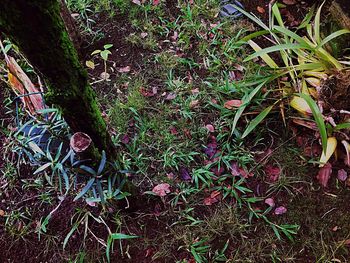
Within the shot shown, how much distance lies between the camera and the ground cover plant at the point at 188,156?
7.30ft

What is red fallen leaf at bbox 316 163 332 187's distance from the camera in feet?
8.07

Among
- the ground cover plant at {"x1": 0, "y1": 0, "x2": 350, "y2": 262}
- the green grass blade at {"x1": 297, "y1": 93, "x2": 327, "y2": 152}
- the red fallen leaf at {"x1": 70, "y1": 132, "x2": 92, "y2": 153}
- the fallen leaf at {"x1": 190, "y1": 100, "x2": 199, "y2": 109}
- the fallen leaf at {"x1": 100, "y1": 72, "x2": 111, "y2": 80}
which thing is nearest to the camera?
the red fallen leaf at {"x1": 70, "y1": 132, "x2": 92, "y2": 153}

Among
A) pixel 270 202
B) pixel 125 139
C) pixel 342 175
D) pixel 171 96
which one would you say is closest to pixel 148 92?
pixel 171 96

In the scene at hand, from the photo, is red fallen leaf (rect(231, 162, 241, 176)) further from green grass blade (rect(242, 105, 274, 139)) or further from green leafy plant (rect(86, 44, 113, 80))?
green leafy plant (rect(86, 44, 113, 80))

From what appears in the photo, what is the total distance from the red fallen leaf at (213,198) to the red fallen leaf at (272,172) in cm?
34

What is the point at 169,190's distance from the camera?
7.87ft

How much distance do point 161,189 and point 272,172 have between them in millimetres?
686

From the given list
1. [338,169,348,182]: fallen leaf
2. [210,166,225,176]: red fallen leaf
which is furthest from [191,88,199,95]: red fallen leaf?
[338,169,348,182]: fallen leaf

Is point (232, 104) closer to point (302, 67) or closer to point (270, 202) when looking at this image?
point (302, 67)

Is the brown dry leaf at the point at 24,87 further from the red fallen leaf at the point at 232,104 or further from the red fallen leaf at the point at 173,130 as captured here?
the red fallen leaf at the point at 232,104

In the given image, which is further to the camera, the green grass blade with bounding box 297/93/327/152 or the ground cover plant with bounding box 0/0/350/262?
the green grass blade with bounding box 297/93/327/152

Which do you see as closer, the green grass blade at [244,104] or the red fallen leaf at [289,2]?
the green grass blade at [244,104]

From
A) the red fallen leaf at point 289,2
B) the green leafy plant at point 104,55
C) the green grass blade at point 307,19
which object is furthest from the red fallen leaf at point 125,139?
the red fallen leaf at point 289,2

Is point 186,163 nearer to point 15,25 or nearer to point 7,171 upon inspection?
point 7,171
